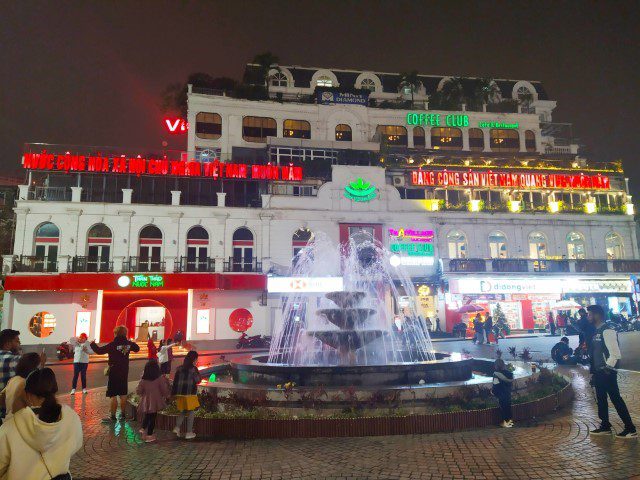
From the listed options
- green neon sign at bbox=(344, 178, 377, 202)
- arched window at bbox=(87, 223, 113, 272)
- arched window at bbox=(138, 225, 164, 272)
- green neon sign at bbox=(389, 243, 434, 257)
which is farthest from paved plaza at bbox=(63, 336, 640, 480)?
green neon sign at bbox=(344, 178, 377, 202)

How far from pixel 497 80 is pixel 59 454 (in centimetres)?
5776

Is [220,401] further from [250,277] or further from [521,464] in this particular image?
[250,277]

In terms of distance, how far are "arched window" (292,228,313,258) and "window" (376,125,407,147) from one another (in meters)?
14.4

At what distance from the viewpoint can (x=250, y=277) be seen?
3278cm

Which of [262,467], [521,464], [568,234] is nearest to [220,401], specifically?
[262,467]

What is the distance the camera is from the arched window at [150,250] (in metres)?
32.7

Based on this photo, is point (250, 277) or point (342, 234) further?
point (342, 234)

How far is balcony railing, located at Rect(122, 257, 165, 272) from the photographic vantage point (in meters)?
32.2

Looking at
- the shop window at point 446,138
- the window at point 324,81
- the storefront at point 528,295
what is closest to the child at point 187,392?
the storefront at point 528,295

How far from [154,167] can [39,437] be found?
107 feet

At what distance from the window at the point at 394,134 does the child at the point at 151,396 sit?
38.0 m

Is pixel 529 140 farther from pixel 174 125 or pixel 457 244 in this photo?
pixel 174 125

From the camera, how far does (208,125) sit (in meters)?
40.0

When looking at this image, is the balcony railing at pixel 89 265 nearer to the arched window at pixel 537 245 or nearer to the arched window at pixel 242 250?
the arched window at pixel 242 250
